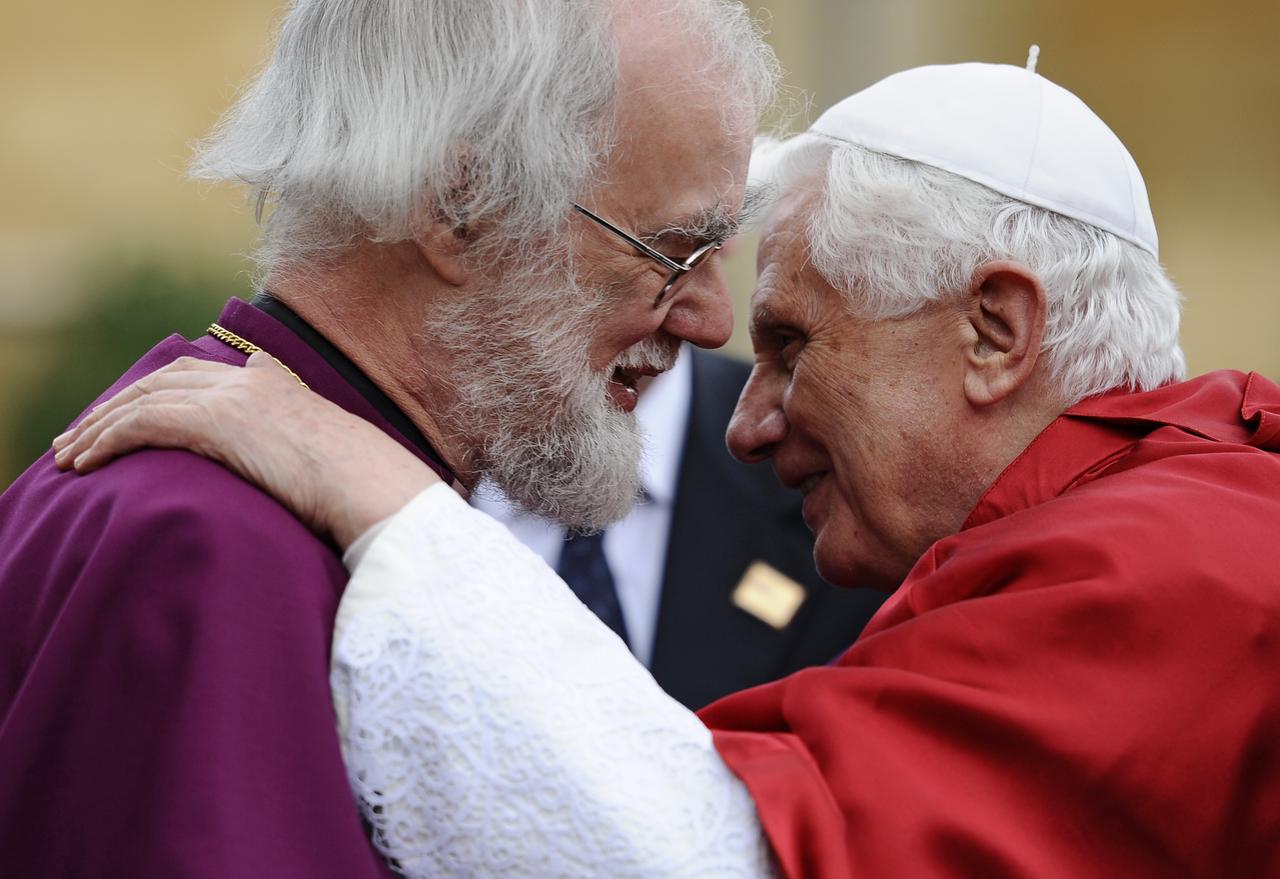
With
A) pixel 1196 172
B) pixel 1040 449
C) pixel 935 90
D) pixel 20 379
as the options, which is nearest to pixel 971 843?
pixel 1040 449

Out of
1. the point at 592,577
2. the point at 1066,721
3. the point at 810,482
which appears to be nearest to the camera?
the point at 1066,721

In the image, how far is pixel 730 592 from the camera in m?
4.18

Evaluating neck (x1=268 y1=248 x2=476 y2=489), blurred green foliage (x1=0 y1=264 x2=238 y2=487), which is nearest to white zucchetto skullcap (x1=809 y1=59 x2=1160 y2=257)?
neck (x1=268 y1=248 x2=476 y2=489)

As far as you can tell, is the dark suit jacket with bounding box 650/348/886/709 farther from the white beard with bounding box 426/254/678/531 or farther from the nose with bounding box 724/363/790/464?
the white beard with bounding box 426/254/678/531

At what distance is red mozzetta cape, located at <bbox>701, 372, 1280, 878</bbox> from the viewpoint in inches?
84.0

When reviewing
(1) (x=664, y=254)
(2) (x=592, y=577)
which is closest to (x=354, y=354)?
(1) (x=664, y=254)

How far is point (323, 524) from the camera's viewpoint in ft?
7.00

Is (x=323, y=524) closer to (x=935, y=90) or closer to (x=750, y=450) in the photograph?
(x=750, y=450)

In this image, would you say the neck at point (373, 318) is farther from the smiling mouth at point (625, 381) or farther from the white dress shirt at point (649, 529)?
the white dress shirt at point (649, 529)

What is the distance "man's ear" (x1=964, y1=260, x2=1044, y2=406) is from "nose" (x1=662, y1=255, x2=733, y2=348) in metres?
0.47

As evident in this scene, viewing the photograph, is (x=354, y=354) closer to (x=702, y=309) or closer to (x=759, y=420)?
(x=702, y=309)

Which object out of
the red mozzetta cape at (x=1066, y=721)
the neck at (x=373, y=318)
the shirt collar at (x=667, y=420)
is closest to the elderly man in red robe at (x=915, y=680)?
the red mozzetta cape at (x=1066, y=721)

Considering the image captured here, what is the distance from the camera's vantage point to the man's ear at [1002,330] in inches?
108

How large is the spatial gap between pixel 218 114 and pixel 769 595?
5015mm
